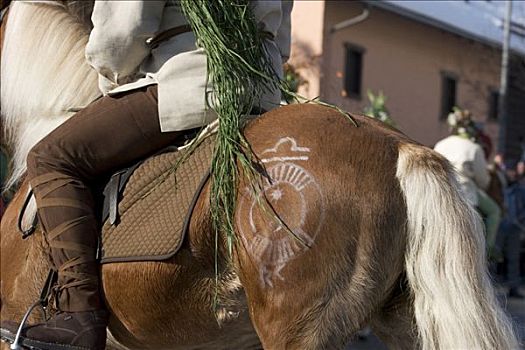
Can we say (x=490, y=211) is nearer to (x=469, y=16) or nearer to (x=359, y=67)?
(x=359, y=67)

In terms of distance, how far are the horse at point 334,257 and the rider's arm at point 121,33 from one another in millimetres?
560

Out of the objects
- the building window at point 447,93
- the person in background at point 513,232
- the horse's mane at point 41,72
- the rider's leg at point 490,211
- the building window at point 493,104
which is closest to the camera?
the horse's mane at point 41,72

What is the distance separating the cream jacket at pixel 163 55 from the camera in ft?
10.4

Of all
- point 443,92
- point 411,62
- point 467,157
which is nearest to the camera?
point 467,157

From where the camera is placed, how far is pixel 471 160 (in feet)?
30.3

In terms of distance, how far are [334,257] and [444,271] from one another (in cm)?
34

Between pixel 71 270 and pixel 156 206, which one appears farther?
pixel 71 270

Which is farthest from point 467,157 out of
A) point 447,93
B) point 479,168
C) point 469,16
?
point 447,93

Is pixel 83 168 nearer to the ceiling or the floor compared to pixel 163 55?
nearer to the floor

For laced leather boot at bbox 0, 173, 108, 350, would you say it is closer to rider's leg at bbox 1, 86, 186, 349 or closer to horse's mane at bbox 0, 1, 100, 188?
rider's leg at bbox 1, 86, 186, 349

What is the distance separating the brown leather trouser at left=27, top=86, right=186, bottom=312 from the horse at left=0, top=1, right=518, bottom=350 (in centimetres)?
22

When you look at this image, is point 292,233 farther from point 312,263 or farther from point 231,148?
point 231,148

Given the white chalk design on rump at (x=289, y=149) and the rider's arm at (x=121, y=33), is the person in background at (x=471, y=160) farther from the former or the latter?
the white chalk design on rump at (x=289, y=149)

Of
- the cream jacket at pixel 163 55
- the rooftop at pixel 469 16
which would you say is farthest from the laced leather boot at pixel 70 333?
the rooftop at pixel 469 16
